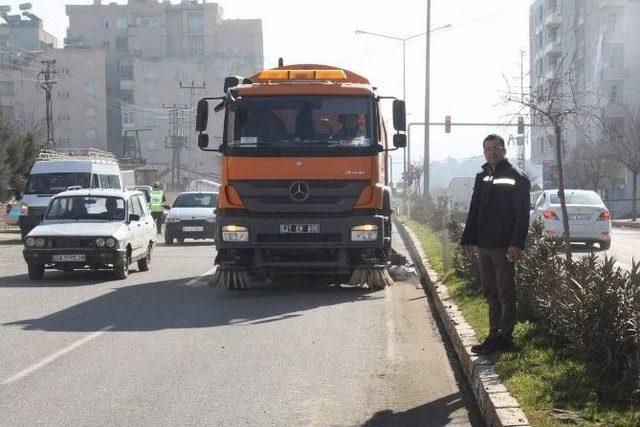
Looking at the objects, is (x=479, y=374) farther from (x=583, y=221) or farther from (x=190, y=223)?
(x=190, y=223)

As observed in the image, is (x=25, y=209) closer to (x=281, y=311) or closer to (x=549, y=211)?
(x=549, y=211)

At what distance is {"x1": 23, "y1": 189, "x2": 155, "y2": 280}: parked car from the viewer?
17.3 m

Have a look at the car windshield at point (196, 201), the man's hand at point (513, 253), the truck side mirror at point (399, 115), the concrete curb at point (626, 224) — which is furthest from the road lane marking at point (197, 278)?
the concrete curb at point (626, 224)

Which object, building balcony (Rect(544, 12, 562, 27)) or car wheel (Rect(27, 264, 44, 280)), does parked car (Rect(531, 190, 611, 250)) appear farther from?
building balcony (Rect(544, 12, 562, 27))

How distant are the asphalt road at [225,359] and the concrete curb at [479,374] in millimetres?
149

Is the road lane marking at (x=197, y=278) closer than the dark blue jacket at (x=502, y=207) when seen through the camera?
No

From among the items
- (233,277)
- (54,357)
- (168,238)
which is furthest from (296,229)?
(168,238)

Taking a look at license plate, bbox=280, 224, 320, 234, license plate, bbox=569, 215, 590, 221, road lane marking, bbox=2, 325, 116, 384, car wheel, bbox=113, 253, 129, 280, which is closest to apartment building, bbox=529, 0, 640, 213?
license plate, bbox=569, 215, 590, 221

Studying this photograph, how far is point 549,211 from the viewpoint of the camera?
86.4ft

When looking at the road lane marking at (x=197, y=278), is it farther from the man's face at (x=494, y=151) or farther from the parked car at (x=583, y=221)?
the parked car at (x=583, y=221)

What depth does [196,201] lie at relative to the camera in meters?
31.3

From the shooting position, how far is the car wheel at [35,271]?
58.4 ft

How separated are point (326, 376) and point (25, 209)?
2175 centimetres

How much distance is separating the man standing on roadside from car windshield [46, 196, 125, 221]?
11.0 meters
